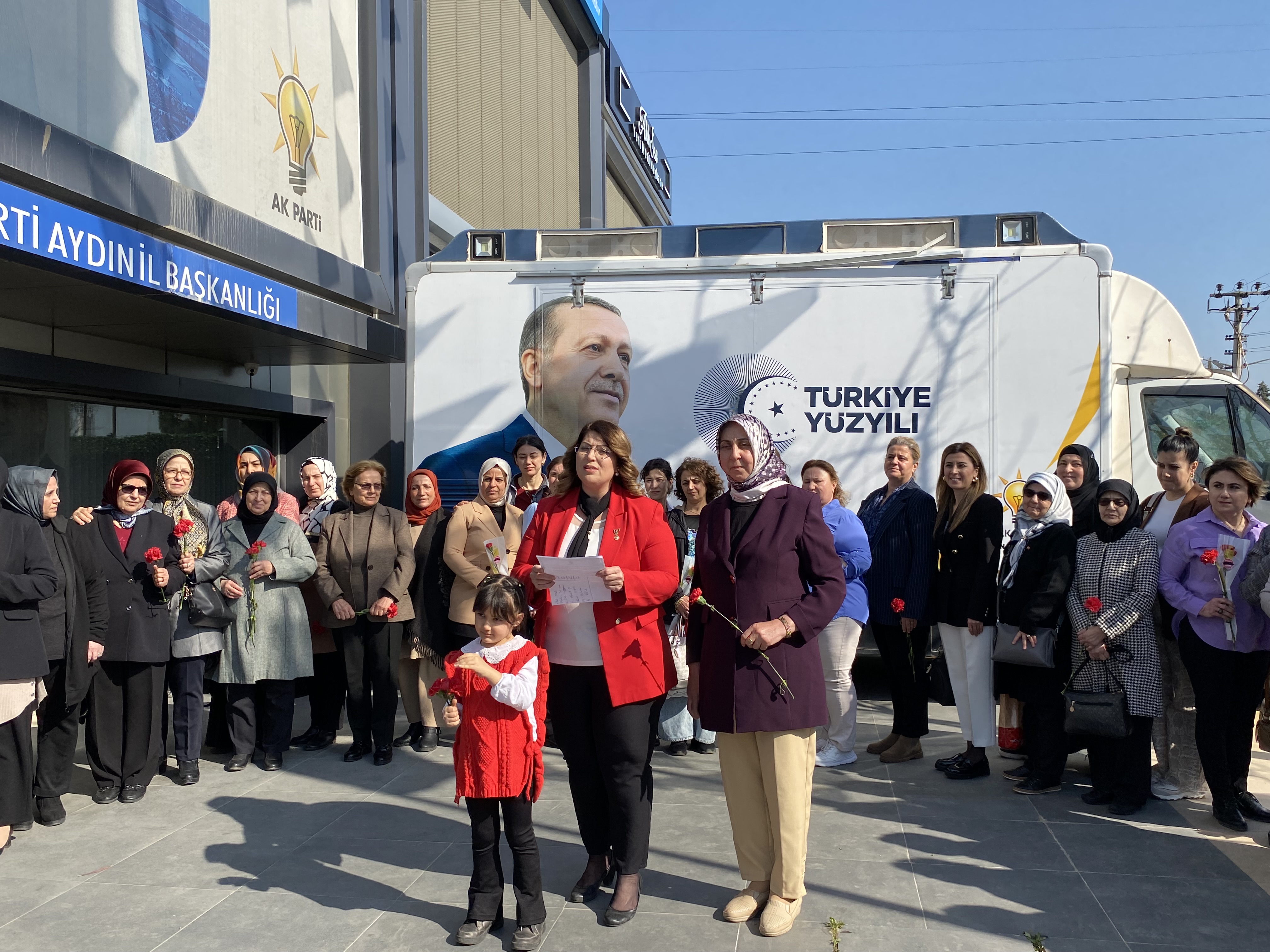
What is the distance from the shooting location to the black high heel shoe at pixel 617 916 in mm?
3672

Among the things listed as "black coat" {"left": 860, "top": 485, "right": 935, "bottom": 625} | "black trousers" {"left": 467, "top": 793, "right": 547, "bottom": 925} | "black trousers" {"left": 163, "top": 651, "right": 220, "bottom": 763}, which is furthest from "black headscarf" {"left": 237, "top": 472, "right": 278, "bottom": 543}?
"black coat" {"left": 860, "top": 485, "right": 935, "bottom": 625}

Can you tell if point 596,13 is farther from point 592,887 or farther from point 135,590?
point 592,887

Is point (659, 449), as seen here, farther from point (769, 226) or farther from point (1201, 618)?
point (1201, 618)

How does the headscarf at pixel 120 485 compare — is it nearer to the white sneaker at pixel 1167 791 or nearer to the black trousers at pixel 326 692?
the black trousers at pixel 326 692

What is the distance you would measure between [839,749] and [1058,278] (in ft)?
12.3

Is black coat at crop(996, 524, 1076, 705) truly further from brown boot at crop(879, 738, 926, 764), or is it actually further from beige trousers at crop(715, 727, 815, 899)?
beige trousers at crop(715, 727, 815, 899)

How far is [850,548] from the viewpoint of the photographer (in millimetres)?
5621

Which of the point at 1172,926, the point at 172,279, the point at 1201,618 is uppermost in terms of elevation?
the point at 172,279

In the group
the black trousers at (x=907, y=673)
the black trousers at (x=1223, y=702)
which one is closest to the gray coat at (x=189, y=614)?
the black trousers at (x=907, y=673)

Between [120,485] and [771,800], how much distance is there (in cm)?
383

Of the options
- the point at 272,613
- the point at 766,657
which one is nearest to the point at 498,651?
the point at 766,657

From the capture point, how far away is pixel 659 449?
7.38m

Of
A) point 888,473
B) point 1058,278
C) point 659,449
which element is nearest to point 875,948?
point 888,473

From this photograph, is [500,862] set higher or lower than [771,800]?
lower
